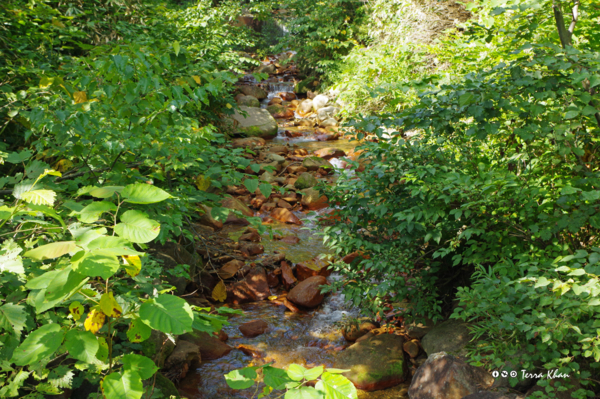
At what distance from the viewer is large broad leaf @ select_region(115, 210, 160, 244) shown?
952 mm

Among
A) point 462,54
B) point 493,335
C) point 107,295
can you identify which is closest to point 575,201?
point 493,335

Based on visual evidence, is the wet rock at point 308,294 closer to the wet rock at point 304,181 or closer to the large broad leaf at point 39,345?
the wet rock at point 304,181

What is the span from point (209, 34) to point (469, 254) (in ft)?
23.7

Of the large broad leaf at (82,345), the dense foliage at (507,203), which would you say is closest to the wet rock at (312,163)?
the dense foliage at (507,203)

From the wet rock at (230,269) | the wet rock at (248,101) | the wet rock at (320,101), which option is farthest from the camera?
the wet rock at (320,101)

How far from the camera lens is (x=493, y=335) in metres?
2.33

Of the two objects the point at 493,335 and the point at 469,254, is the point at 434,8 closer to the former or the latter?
the point at 469,254

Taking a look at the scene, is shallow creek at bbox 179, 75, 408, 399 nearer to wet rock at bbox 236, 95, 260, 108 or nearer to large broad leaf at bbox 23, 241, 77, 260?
large broad leaf at bbox 23, 241, 77, 260

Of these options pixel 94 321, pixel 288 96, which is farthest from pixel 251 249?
pixel 288 96

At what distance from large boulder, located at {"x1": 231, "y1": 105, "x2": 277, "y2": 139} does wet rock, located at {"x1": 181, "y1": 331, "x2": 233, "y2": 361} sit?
7.18 m

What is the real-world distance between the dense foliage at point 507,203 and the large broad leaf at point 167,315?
161 cm

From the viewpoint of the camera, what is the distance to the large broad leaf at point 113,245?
2.85ft

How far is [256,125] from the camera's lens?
35.3 ft

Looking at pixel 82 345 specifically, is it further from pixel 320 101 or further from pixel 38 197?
pixel 320 101
